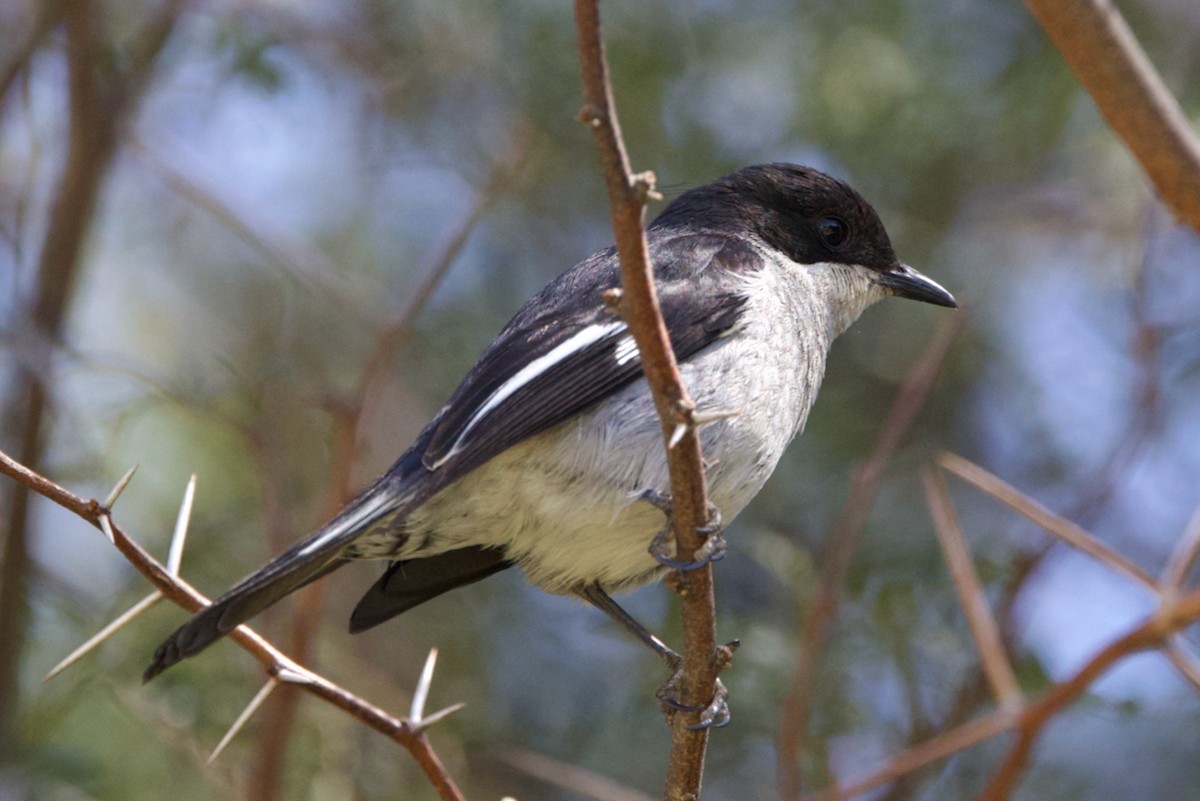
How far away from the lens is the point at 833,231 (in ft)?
13.3

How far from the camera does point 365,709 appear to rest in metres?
2.24

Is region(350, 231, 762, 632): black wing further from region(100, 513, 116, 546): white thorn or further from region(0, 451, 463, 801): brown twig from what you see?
region(100, 513, 116, 546): white thorn

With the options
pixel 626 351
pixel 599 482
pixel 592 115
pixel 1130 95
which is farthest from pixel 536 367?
pixel 1130 95

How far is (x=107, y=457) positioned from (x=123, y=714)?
1089 mm

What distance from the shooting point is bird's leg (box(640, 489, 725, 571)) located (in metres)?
2.54

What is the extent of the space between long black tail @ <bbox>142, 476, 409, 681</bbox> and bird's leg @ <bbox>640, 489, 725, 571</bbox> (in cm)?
59

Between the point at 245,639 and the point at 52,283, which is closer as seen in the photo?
the point at 245,639

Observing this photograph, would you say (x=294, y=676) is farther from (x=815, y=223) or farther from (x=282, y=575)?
(x=815, y=223)

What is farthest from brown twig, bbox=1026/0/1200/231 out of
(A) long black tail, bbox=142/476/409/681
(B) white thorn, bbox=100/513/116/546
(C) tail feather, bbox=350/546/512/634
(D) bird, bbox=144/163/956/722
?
(C) tail feather, bbox=350/546/512/634

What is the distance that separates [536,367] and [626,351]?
0.73ft

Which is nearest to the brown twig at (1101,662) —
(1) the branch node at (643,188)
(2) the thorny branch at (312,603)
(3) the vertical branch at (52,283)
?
(1) the branch node at (643,188)

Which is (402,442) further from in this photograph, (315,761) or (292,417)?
(315,761)

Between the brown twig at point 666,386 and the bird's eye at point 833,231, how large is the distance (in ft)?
5.52

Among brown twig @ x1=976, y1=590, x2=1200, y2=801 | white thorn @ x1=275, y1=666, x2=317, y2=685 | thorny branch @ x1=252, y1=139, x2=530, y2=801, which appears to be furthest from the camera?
thorny branch @ x1=252, y1=139, x2=530, y2=801
